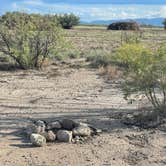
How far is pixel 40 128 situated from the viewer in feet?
32.7

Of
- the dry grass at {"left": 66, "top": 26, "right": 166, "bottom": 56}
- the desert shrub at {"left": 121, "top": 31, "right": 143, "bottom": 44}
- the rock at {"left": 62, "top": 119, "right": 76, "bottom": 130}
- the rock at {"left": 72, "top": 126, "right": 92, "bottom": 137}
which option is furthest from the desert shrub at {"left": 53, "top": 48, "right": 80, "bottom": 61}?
the rock at {"left": 72, "top": 126, "right": 92, "bottom": 137}

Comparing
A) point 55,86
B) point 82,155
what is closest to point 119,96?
point 55,86

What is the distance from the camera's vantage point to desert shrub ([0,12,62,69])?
21.3 meters

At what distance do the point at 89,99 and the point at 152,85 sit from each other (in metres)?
3.34

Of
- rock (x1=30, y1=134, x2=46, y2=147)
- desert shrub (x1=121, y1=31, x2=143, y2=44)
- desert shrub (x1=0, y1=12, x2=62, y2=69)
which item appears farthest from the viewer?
desert shrub (x1=121, y1=31, x2=143, y2=44)

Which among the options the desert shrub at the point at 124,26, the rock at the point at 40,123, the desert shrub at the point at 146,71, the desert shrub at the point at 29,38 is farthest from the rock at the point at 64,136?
the desert shrub at the point at 124,26

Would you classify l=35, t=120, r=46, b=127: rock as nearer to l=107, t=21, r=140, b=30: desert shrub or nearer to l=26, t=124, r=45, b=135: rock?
l=26, t=124, r=45, b=135: rock

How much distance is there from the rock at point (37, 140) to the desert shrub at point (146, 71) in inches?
93.8

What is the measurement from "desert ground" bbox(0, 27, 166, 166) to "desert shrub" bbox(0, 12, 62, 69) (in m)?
2.11

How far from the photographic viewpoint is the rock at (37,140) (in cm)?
927

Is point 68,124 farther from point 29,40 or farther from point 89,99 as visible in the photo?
point 29,40

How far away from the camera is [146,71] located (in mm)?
10883

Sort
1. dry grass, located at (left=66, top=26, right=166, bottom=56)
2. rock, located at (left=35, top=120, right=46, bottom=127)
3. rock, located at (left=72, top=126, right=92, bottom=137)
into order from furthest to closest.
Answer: dry grass, located at (left=66, top=26, right=166, bottom=56)
rock, located at (left=35, top=120, right=46, bottom=127)
rock, located at (left=72, top=126, right=92, bottom=137)

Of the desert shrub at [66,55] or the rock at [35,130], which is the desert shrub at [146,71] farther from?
the desert shrub at [66,55]
